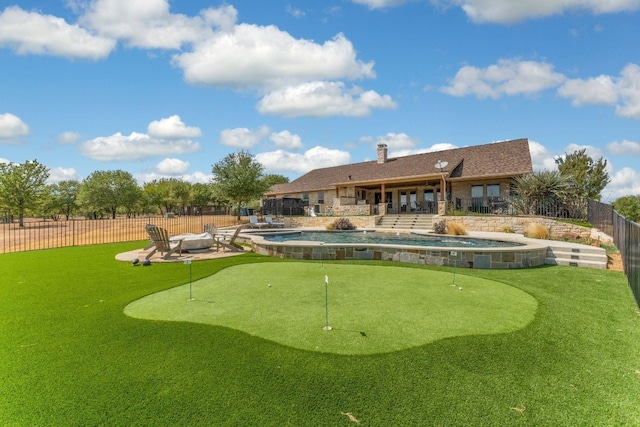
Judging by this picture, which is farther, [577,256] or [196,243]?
[196,243]

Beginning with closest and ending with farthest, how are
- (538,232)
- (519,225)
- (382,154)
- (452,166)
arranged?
(538,232) → (519,225) → (452,166) → (382,154)

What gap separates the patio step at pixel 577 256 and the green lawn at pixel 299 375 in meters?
5.17

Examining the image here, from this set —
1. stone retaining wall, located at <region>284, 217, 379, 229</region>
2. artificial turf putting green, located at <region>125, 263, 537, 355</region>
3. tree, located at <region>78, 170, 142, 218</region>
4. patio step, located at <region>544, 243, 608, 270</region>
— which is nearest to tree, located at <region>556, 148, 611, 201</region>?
stone retaining wall, located at <region>284, 217, 379, 229</region>

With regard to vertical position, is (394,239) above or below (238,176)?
below

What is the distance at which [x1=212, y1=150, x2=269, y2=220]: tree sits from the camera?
28922 millimetres

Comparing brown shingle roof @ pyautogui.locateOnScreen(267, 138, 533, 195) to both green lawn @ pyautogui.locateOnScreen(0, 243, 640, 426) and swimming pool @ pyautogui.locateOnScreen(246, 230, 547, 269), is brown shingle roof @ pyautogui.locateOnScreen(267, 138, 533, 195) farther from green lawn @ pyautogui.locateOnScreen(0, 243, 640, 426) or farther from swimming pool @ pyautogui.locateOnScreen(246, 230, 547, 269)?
green lawn @ pyautogui.locateOnScreen(0, 243, 640, 426)

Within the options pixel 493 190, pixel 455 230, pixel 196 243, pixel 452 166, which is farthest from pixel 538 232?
pixel 196 243

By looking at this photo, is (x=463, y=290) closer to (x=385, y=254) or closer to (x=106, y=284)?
(x=385, y=254)

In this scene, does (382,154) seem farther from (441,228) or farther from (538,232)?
(538,232)

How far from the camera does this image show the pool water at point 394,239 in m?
12.3

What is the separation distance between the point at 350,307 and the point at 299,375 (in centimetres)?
216

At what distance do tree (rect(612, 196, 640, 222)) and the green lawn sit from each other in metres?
54.2

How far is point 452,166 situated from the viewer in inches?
973

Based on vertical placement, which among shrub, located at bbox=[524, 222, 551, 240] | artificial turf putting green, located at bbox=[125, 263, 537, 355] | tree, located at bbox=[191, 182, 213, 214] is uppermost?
tree, located at bbox=[191, 182, 213, 214]
